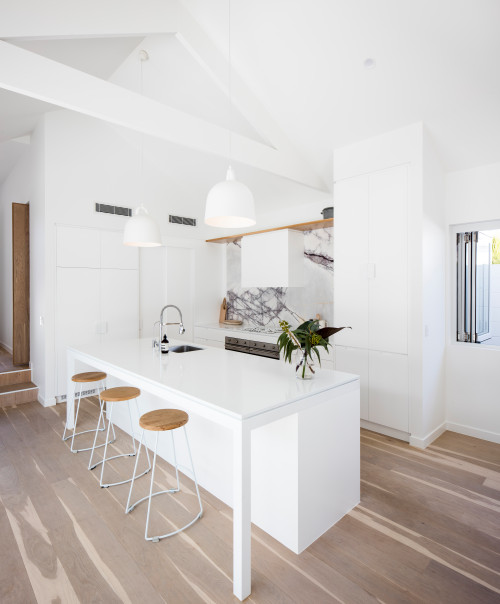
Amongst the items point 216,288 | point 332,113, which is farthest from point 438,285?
point 216,288

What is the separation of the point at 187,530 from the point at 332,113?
11.8 ft

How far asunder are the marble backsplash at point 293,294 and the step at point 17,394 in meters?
3.10

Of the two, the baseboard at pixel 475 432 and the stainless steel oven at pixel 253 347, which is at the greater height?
the stainless steel oven at pixel 253 347

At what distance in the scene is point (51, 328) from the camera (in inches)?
174

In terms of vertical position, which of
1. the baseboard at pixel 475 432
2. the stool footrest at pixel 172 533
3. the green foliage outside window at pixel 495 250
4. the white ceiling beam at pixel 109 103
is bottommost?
the stool footrest at pixel 172 533

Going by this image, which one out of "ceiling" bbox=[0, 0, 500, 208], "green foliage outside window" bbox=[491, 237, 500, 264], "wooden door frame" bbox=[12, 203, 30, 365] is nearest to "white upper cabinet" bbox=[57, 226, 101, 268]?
"wooden door frame" bbox=[12, 203, 30, 365]

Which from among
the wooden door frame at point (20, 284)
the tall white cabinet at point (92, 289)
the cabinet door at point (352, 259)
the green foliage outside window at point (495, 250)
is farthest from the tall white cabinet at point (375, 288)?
the wooden door frame at point (20, 284)

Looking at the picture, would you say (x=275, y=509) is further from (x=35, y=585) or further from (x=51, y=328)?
(x=51, y=328)

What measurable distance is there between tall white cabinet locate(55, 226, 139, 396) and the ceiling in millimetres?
1592

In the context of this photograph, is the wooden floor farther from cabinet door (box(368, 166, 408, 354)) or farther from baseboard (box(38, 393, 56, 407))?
baseboard (box(38, 393, 56, 407))

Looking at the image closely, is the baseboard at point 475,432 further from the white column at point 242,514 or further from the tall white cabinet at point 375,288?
the white column at point 242,514

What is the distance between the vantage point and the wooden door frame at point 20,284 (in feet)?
16.5

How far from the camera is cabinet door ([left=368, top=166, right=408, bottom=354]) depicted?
332 cm

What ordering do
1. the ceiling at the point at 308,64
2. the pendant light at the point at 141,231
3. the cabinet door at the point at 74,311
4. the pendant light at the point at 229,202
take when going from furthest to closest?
1. the cabinet door at the point at 74,311
2. the pendant light at the point at 141,231
3. the ceiling at the point at 308,64
4. the pendant light at the point at 229,202
